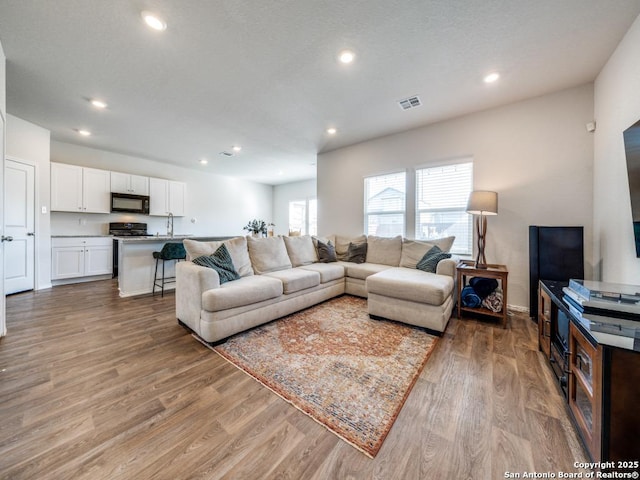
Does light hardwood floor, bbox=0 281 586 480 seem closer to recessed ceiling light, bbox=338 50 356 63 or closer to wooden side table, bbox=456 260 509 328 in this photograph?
wooden side table, bbox=456 260 509 328

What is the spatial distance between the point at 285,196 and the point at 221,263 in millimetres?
6319

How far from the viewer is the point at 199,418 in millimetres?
1382

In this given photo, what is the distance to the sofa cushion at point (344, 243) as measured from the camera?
4324mm

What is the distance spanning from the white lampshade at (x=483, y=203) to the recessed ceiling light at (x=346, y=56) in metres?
2.09

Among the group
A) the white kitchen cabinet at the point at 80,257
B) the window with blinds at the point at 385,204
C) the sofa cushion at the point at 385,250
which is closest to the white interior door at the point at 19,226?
the white kitchen cabinet at the point at 80,257

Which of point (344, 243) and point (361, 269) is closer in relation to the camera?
point (361, 269)

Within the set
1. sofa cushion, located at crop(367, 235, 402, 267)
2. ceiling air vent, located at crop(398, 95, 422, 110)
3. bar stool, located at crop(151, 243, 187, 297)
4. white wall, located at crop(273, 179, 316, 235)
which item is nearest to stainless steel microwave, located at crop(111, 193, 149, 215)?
bar stool, located at crop(151, 243, 187, 297)

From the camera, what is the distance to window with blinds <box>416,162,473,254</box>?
3.60 meters

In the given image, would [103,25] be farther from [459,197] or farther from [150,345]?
[459,197]

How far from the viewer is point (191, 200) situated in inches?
267

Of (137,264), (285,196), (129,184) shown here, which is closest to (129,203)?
(129,184)

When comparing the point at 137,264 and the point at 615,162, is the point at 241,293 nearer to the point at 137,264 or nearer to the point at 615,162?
the point at 137,264

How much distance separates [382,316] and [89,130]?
221 inches

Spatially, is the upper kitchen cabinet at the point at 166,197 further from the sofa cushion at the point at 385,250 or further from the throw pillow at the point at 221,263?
the sofa cushion at the point at 385,250
